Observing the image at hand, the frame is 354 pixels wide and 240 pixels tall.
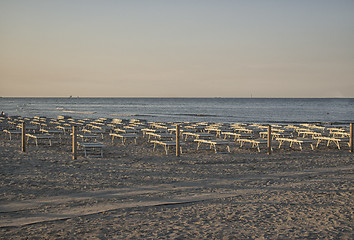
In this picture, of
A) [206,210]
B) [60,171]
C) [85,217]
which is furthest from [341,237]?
[60,171]

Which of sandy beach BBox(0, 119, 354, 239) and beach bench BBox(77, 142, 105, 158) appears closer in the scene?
sandy beach BBox(0, 119, 354, 239)

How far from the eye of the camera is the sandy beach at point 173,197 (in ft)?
14.5

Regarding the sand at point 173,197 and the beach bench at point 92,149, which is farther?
the beach bench at point 92,149

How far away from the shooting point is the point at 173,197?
5.96m

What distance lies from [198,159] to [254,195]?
404 centimetres

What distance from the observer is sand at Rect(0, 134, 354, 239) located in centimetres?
441

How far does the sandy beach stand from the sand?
0.01 metres

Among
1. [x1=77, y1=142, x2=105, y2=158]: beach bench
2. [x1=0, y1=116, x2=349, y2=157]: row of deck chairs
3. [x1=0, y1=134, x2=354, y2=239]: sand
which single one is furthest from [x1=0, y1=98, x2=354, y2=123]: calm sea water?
[x1=0, y1=134, x2=354, y2=239]: sand

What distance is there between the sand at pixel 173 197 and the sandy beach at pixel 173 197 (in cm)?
1

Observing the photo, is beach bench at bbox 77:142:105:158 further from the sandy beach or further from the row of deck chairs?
the sandy beach

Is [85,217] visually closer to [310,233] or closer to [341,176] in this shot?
[310,233]

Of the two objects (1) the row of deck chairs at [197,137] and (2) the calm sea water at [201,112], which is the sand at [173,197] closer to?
(1) the row of deck chairs at [197,137]

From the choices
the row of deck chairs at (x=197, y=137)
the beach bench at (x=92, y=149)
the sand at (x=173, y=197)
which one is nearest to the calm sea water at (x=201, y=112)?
the row of deck chairs at (x=197, y=137)

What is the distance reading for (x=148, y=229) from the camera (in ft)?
14.5
